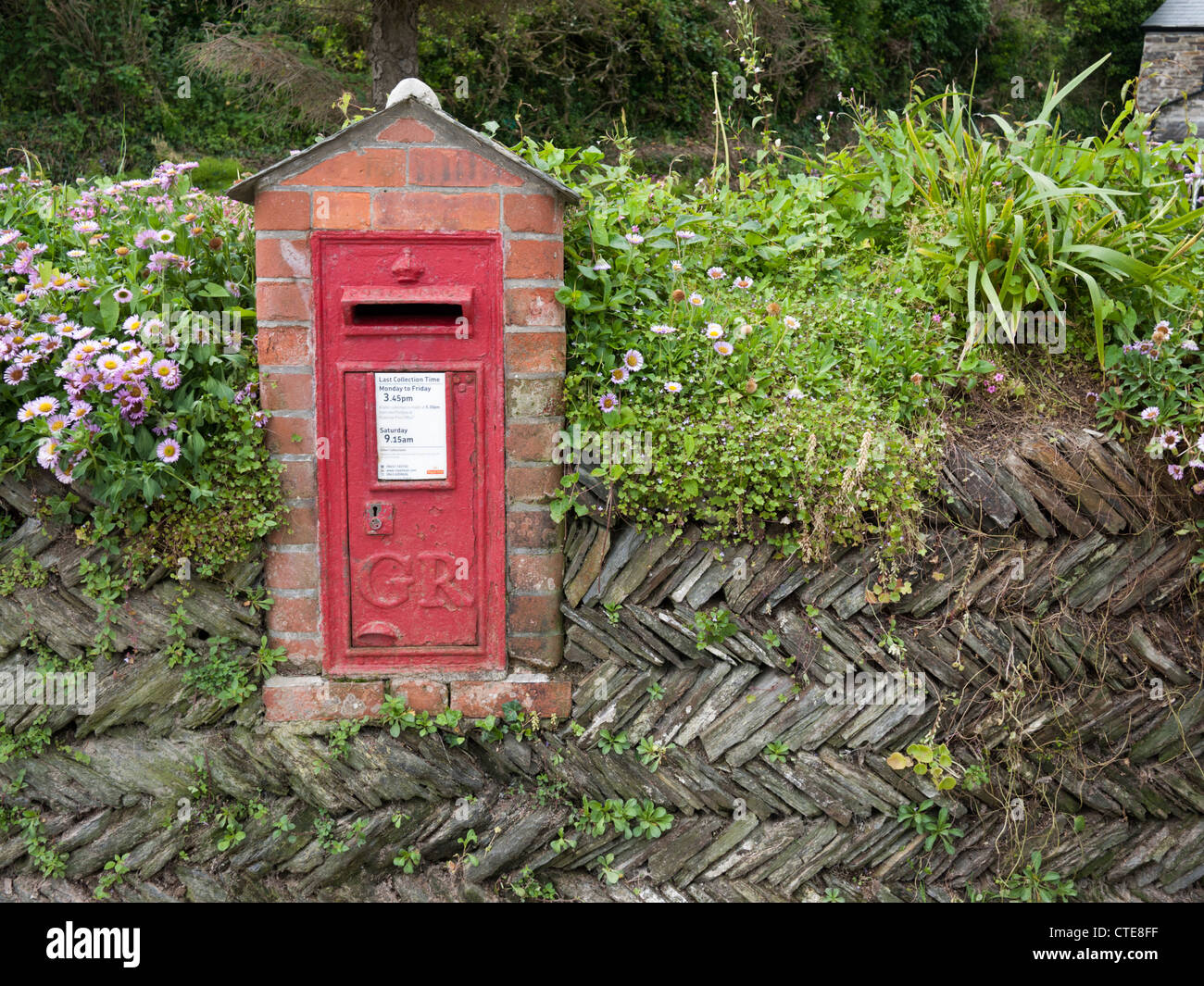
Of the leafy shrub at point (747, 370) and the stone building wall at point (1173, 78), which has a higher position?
the stone building wall at point (1173, 78)

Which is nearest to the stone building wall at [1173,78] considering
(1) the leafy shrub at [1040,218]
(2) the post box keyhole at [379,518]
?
(1) the leafy shrub at [1040,218]

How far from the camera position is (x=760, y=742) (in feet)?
9.96

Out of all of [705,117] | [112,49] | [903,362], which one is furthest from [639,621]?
[112,49]

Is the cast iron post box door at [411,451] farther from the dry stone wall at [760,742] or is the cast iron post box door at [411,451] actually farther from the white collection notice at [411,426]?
the dry stone wall at [760,742]

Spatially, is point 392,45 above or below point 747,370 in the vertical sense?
above

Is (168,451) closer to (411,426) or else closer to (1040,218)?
(411,426)

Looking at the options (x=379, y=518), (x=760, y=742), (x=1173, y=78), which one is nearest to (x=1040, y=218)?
(x=760, y=742)

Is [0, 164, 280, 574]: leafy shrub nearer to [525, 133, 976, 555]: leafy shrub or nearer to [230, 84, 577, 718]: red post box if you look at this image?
[230, 84, 577, 718]: red post box

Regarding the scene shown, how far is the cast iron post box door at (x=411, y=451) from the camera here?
285cm

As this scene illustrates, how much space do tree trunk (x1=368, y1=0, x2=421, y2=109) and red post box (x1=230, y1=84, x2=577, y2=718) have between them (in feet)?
21.9

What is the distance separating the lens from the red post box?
2811 mm

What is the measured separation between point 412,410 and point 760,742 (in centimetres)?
163
